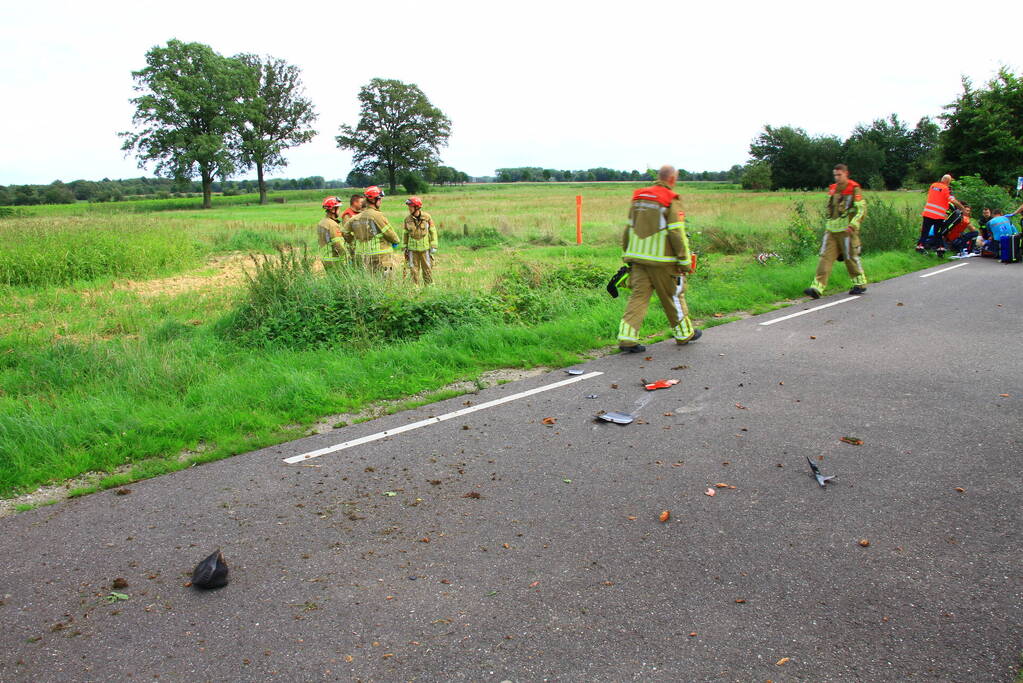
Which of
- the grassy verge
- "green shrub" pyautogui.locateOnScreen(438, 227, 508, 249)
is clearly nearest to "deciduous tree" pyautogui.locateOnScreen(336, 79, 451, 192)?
"green shrub" pyautogui.locateOnScreen(438, 227, 508, 249)

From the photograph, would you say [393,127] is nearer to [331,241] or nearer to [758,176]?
[758,176]

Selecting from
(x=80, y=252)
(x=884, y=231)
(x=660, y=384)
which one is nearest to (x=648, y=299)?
(x=660, y=384)

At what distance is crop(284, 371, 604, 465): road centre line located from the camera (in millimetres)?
5478

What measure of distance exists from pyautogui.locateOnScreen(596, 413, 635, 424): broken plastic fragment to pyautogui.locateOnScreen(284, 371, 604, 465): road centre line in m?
0.96

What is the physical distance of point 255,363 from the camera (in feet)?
26.2

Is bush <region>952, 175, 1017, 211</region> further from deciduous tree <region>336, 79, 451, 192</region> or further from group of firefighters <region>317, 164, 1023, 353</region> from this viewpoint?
deciduous tree <region>336, 79, 451, 192</region>

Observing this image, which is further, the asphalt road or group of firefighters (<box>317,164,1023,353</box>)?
group of firefighters (<box>317,164,1023,353</box>)

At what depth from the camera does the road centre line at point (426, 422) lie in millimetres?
5478

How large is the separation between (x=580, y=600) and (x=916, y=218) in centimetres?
2200

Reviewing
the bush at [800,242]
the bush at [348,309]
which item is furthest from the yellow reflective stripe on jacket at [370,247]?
the bush at [800,242]

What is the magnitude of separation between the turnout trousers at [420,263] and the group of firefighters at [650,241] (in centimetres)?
2

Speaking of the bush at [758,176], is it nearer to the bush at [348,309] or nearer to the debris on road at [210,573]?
the bush at [348,309]

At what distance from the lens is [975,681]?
2859 mm

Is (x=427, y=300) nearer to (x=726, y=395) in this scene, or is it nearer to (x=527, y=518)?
(x=726, y=395)
